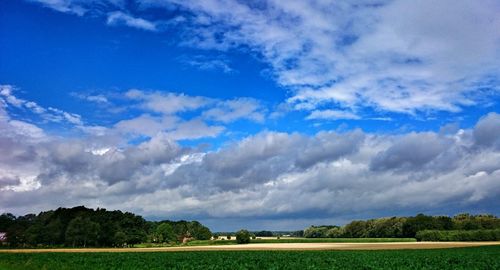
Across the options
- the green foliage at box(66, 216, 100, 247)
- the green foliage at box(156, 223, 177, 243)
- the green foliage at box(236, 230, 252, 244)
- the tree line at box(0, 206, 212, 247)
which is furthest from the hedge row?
the green foliage at box(66, 216, 100, 247)

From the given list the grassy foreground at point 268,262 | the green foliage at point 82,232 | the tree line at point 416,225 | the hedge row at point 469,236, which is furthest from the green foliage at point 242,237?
the grassy foreground at point 268,262

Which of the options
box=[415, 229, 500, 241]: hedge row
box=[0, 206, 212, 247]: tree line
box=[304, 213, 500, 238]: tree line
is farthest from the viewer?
box=[304, 213, 500, 238]: tree line

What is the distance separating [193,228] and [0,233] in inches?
2680

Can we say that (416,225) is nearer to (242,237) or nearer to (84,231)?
(242,237)

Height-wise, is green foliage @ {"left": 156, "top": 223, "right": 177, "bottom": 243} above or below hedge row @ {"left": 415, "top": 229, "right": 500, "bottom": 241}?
above

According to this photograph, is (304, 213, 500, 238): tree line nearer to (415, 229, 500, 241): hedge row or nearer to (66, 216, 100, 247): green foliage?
(415, 229, 500, 241): hedge row

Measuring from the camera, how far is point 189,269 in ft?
A: 135

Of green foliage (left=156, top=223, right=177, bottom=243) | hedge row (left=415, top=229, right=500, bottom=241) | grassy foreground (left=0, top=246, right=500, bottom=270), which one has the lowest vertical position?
grassy foreground (left=0, top=246, right=500, bottom=270)

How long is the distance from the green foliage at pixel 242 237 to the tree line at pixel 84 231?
27.9m

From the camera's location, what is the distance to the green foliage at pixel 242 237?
140500mm

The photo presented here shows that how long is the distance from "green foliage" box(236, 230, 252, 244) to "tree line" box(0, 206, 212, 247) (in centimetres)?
2795

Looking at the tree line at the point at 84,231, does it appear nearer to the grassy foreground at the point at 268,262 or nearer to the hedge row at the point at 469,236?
the grassy foreground at the point at 268,262

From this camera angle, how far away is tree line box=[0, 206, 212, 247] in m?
132

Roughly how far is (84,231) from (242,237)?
149ft
